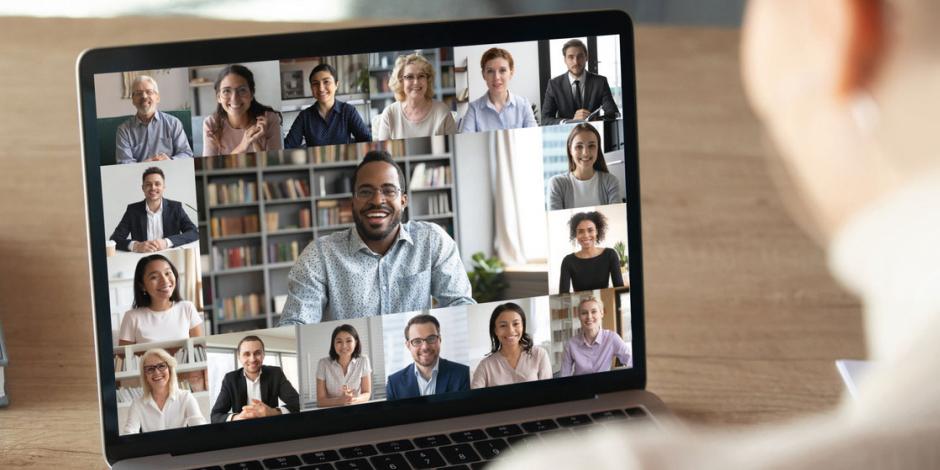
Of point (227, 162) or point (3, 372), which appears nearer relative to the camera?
point (227, 162)

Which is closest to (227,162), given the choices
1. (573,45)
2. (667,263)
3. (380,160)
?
(380,160)

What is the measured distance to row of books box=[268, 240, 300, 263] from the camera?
0.91m

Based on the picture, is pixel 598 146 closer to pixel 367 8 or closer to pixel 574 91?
pixel 574 91

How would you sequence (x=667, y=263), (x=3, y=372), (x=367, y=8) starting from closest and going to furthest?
(x=3, y=372), (x=667, y=263), (x=367, y=8)

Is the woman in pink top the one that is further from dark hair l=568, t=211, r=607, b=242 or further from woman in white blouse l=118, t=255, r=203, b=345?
dark hair l=568, t=211, r=607, b=242

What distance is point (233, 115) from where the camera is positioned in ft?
2.91

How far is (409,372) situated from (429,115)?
0.23m

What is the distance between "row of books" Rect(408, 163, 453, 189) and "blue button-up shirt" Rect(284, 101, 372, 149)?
0.05 metres

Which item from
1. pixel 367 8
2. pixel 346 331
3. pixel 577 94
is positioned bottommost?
pixel 346 331

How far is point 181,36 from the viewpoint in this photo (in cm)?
170

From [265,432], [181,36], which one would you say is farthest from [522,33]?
[181,36]

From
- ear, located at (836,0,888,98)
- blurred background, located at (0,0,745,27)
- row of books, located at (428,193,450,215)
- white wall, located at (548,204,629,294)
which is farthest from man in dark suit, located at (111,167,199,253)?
blurred background, located at (0,0,745,27)

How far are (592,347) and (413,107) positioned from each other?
29 cm

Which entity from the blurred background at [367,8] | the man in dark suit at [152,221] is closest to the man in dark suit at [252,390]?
the man in dark suit at [152,221]
